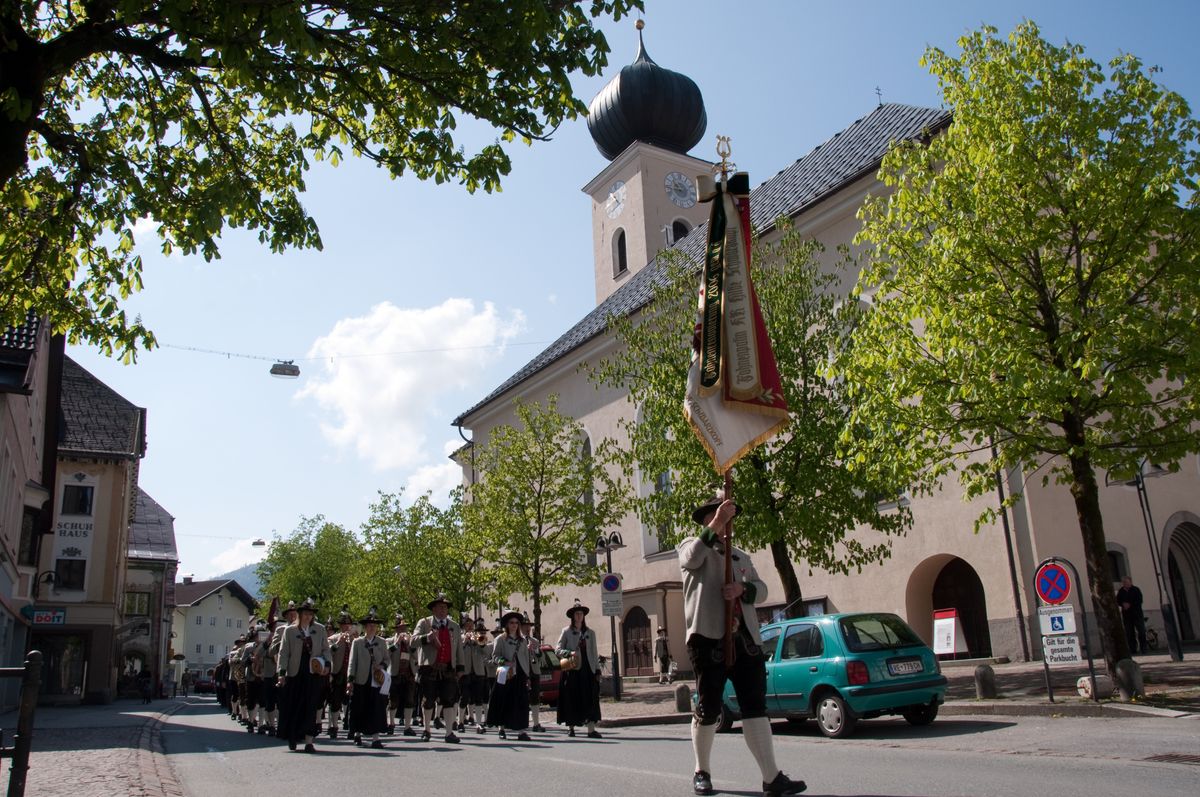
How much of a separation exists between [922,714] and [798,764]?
4.15 metres

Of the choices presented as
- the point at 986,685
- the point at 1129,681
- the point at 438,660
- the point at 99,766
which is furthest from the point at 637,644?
the point at 99,766

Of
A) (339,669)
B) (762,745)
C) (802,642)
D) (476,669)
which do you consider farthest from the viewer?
(476,669)

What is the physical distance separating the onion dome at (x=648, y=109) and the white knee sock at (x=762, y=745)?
136ft

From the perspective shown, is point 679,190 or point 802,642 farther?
point 679,190

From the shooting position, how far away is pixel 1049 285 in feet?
45.9

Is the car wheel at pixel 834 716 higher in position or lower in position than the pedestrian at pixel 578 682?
lower

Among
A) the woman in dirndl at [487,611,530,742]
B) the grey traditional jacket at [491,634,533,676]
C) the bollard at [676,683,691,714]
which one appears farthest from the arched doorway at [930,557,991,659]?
the woman in dirndl at [487,611,530,742]

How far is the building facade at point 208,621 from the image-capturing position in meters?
92.6

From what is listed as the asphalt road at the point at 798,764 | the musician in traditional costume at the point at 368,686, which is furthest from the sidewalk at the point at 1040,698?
the musician in traditional costume at the point at 368,686

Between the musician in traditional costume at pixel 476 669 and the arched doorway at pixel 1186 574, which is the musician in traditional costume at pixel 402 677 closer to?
the musician in traditional costume at pixel 476 669

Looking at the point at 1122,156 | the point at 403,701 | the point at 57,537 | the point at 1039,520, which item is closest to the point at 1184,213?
the point at 1122,156

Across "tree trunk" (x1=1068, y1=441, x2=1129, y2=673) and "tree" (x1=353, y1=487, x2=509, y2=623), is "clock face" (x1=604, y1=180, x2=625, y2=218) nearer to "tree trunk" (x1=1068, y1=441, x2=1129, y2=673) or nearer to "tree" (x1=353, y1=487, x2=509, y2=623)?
"tree" (x1=353, y1=487, x2=509, y2=623)

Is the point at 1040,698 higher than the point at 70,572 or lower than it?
lower

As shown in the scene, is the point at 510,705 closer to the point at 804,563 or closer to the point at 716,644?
the point at 716,644
